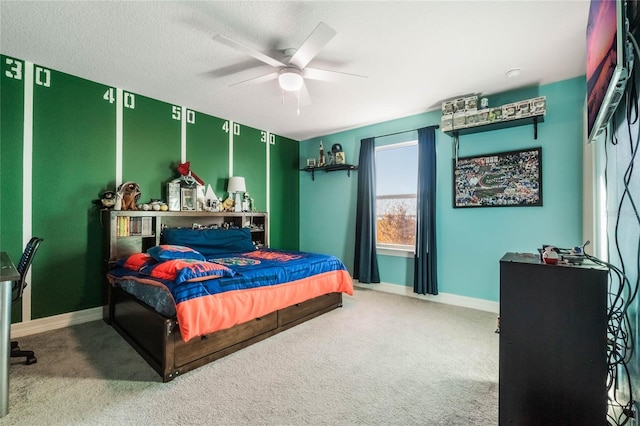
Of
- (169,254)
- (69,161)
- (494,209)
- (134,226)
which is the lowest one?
(169,254)

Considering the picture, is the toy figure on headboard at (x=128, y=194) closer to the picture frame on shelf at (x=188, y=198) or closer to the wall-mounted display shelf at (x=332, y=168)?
the picture frame on shelf at (x=188, y=198)

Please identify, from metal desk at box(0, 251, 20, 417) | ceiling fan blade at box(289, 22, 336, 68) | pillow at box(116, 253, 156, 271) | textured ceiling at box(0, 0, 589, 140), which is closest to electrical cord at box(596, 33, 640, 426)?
textured ceiling at box(0, 0, 589, 140)

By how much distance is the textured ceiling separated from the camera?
6.66 feet

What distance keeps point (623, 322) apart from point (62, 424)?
2.95 m

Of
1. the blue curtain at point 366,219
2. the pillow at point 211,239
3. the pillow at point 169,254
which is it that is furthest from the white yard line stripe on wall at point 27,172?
the blue curtain at point 366,219

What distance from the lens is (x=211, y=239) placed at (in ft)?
12.1

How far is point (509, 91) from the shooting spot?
10.9ft

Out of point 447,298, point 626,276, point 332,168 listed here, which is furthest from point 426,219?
point 626,276

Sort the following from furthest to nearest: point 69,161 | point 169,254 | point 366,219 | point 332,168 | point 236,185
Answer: point 332,168
point 366,219
point 236,185
point 69,161
point 169,254

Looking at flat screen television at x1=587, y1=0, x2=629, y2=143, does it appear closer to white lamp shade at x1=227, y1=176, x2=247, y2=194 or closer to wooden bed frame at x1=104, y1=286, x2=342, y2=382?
wooden bed frame at x1=104, y1=286, x2=342, y2=382

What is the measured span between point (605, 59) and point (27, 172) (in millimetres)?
4294

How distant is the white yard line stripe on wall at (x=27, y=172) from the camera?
273 cm

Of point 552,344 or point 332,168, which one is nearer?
point 552,344

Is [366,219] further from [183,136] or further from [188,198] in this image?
[183,136]
